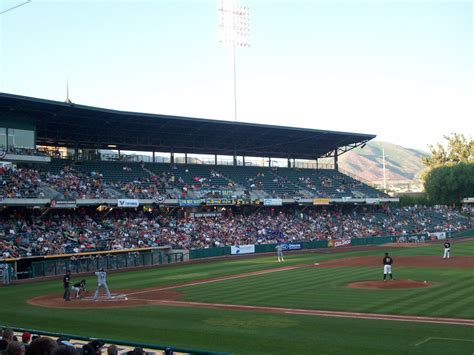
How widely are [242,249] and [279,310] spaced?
31642 mm

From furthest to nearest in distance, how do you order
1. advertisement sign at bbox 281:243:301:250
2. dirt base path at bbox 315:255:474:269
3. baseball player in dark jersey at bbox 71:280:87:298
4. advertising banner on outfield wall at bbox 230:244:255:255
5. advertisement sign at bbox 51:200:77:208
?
1. advertisement sign at bbox 281:243:301:250
2. advertising banner on outfield wall at bbox 230:244:255:255
3. advertisement sign at bbox 51:200:77:208
4. dirt base path at bbox 315:255:474:269
5. baseball player in dark jersey at bbox 71:280:87:298

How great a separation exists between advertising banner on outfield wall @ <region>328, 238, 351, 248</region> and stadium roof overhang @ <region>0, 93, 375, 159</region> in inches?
564

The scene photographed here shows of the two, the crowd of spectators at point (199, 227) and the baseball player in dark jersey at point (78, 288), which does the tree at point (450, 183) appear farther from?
the baseball player in dark jersey at point (78, 288)

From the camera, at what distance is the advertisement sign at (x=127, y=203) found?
4972 cm

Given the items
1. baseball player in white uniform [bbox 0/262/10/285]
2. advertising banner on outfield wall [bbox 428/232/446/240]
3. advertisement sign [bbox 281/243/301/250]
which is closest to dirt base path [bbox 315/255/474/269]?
advertisement sign [bbox 281/243/301/250]

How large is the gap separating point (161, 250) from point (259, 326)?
30762mm

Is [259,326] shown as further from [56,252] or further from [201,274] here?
[56,252]

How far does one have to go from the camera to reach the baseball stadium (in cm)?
1864

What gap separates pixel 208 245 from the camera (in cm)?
5278

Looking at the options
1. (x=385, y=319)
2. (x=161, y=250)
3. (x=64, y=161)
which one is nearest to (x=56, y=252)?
(x=161, y=250)

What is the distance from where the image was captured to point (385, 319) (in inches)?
768

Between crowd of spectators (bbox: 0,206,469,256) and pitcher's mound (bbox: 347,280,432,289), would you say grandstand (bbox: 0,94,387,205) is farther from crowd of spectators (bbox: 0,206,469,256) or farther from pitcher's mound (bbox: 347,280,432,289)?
pitcher's mound (bbox: 347,280,432,289)

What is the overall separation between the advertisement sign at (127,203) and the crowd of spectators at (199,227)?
1592 millimetres

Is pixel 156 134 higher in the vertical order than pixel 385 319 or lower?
higher
